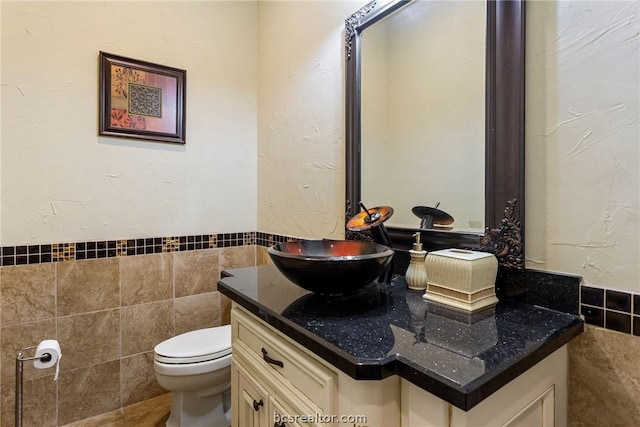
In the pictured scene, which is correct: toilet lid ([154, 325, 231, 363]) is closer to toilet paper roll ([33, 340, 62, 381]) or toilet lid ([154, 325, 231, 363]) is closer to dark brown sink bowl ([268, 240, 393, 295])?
toilet paper roll ([33, 340, 62, 381])

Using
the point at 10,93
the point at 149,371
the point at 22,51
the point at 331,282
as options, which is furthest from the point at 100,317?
the point at 331,282

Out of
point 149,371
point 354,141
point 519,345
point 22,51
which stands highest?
point 22,51

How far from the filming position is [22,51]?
1566mm

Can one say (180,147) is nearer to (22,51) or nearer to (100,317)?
(22,51)

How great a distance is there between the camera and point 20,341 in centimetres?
159

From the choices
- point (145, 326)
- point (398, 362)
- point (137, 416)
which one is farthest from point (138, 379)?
point (398, 362)

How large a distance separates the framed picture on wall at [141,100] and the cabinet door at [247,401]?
1.41 meters

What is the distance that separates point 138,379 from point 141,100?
5.18 ft

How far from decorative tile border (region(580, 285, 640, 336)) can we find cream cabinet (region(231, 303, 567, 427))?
116mm

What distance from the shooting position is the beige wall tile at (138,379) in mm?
1848

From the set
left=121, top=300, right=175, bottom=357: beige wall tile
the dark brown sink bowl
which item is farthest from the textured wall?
left=121, top=300, right=175, bottom=357: beige wall tile

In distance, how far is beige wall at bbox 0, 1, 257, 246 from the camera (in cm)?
158

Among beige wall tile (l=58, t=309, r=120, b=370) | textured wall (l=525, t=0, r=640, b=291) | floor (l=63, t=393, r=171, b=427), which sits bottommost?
floor (l=63, t=393, r=171, b=427)

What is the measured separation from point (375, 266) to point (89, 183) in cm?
161
